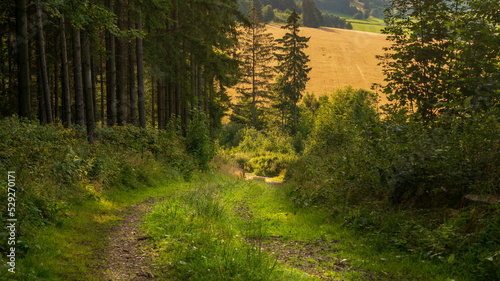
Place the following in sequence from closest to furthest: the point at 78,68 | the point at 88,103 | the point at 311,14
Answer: the point at 78,68 → the point at 88,103 → the point at 311,14

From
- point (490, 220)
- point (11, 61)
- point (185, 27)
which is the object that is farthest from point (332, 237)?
point (11, 61)

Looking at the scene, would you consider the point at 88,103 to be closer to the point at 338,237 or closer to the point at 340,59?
the point at 338,237

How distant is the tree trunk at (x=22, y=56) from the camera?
11.3 meters

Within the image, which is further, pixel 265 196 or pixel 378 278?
pixel 265 196

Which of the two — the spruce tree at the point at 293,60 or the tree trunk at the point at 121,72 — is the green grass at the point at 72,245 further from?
the spruce tree at the point at 293,60

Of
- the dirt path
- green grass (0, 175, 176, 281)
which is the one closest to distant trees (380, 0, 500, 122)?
the dirt path

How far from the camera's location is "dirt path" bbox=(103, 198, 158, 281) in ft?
15.8

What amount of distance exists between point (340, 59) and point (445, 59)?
3373 inches

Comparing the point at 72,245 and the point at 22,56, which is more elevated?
the point at 22,56

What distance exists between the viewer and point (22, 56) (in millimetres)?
11758

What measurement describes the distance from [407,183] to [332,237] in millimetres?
2265

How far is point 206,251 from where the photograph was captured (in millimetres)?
5426

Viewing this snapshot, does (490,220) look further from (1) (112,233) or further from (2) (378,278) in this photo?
(1) (112,233)

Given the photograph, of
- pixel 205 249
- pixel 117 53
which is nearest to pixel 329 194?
pixel 205 249
